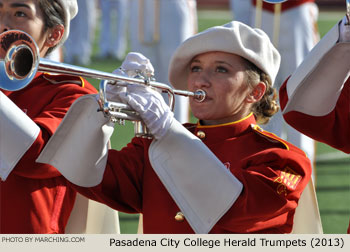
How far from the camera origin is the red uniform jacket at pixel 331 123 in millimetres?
2797

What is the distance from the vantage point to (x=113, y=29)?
13727mm

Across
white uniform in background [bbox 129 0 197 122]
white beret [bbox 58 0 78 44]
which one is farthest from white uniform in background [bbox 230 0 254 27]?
white beret [bbox 58 0 78 44]

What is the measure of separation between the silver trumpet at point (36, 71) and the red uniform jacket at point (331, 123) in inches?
15.8

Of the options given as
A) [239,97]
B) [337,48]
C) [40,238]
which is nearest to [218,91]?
[239,97]

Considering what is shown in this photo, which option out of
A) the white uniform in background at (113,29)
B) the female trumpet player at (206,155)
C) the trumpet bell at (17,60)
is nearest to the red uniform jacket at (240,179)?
the female trumpet player at (206,155)

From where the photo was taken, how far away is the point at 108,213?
10.8 feet

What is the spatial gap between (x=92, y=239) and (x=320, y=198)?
118 inches

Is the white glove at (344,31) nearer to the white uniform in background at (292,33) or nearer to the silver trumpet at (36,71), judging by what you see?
the silver trumpet at (36,71)

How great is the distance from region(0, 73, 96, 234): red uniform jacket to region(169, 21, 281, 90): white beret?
39 centimetres

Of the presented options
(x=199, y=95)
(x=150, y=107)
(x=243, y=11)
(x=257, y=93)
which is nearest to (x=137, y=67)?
(x=150, y=107)

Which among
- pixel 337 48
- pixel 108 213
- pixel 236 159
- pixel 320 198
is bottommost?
pixel 320 198

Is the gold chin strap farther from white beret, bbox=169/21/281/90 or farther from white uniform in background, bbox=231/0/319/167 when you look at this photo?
white beret, bbox=169/21/281/90

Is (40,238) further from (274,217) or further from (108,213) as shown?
(274,217)

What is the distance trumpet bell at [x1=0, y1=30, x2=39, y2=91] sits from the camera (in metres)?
2.66
